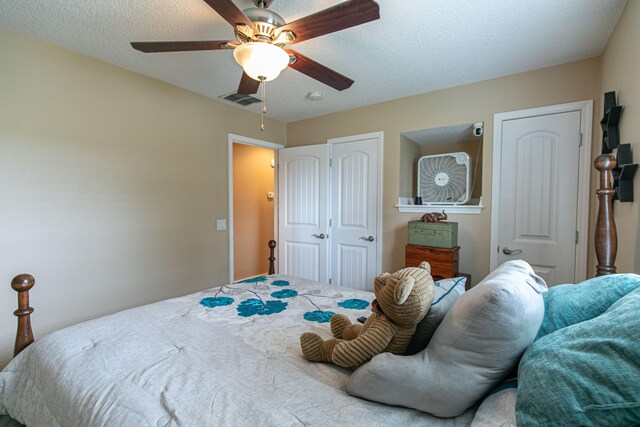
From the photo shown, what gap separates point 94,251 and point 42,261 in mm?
308

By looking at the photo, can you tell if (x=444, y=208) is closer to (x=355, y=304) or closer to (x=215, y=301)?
(x=355, y=304)

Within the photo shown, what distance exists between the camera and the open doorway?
15.1ft

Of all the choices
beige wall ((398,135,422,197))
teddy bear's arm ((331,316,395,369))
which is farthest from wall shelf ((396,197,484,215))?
A: teddy bear's arm ((331,316,395,369))

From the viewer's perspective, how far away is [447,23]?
5.91 ft

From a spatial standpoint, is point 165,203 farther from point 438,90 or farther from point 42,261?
point 438,90

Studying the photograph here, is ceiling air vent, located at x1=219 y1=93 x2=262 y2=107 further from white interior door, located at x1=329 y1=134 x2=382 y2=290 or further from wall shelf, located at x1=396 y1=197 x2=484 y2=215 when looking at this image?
wall shelf, located at x1=396 y1=197 x2=484 y2=215

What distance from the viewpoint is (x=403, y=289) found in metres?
0.88

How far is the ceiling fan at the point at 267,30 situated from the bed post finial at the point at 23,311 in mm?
1294

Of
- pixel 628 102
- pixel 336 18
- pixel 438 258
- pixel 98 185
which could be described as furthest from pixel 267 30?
pixel 438 258

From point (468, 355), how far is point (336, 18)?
4.59 ft

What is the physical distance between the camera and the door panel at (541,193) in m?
2.30

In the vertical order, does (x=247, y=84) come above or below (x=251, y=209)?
above

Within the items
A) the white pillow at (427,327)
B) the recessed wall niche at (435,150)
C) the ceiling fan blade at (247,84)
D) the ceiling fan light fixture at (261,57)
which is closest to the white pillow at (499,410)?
the white pillow at (427,327)

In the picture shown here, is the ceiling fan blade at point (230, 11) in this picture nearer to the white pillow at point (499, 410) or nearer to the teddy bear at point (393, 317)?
the teddy bear at point (393, 317)
